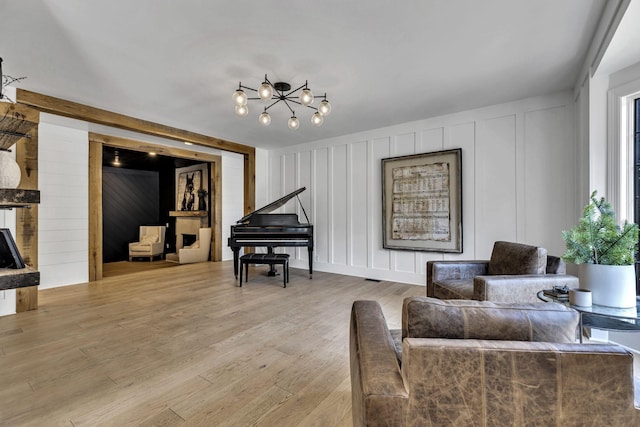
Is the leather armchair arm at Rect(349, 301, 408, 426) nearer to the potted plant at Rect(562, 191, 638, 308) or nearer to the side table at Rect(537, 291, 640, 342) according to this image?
the side table at Rect(537, 291, 640, 342)

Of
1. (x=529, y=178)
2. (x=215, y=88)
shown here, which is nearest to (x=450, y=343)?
(x=215, y=88)

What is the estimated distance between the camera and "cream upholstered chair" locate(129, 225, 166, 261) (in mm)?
7359

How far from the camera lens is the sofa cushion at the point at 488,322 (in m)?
0.97

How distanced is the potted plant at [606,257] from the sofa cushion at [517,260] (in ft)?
A: 3.29

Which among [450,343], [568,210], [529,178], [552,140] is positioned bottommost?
[450,343]

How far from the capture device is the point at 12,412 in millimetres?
1689

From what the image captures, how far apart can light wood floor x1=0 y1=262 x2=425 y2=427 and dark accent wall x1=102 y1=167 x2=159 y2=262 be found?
166 inches

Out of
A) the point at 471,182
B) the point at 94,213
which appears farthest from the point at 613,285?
the point at 94,213

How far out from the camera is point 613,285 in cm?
151

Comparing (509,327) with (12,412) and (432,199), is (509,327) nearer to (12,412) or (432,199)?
(12,412)

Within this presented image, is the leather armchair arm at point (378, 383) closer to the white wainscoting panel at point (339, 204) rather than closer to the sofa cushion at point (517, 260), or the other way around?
the sofa cushion at point (517, 260)

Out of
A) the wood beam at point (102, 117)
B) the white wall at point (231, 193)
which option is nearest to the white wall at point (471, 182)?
the white wall at point (231, 193)

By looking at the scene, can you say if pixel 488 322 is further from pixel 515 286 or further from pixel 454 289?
pixel 454 289

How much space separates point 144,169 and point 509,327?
389 inches
